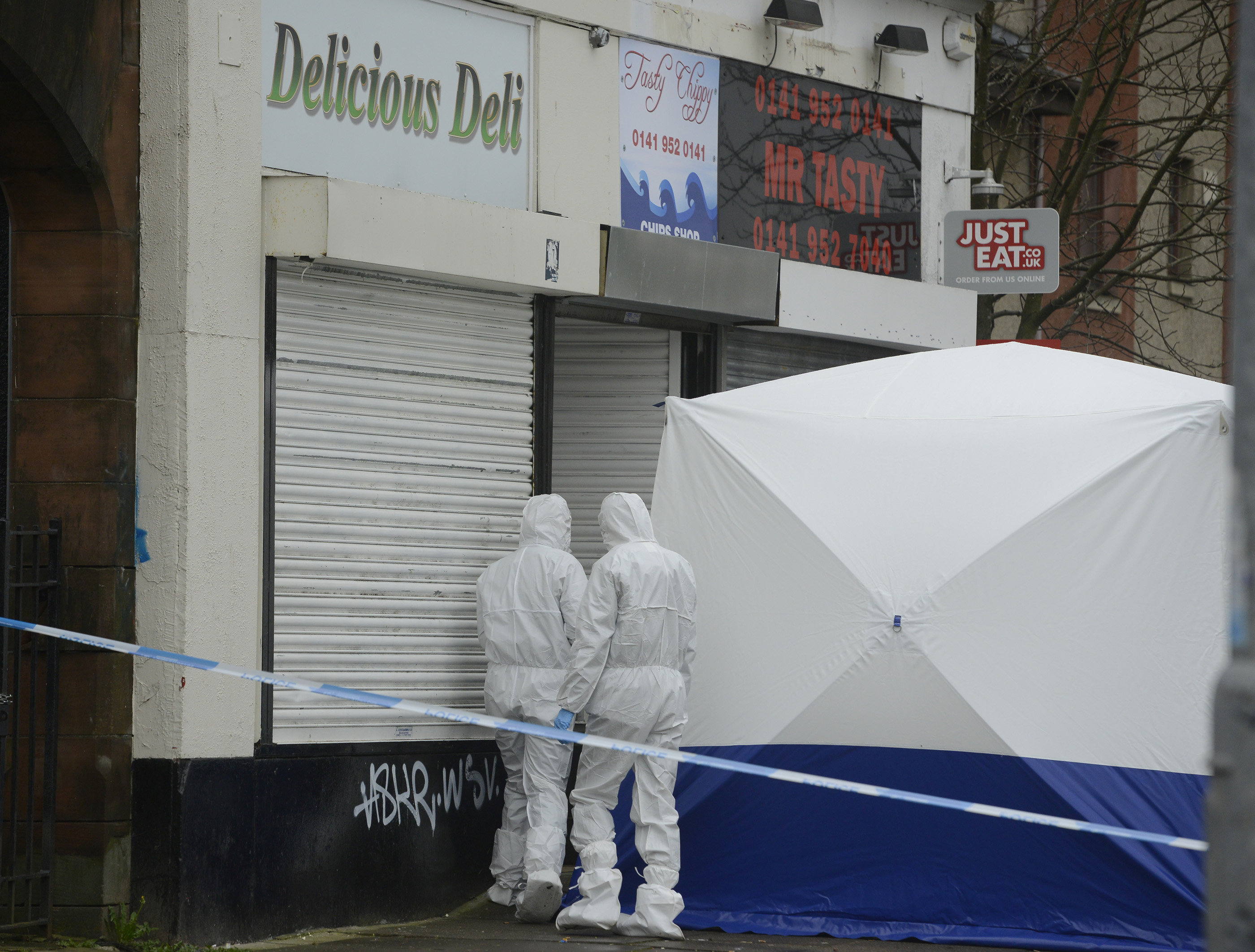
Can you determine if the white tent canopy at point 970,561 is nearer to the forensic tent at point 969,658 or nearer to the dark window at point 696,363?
the forensic tent at point 969,658

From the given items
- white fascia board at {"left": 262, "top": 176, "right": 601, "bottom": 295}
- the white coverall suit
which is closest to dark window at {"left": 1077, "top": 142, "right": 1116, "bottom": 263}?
white fascia board at {"left": 262, "top": 176, "right": 601, "bottom": 295}

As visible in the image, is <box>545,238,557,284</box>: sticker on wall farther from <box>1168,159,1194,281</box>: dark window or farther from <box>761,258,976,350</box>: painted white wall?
<box>1168,159,1194,281</box>: dark window

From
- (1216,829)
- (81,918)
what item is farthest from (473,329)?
Answer: (1216,829)

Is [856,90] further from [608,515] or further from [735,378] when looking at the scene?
[608,515]

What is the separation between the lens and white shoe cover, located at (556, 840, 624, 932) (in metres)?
8.10

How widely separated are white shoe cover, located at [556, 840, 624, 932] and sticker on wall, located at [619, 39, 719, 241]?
3.54m

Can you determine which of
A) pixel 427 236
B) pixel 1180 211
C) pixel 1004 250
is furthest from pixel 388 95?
pixel 1180 211

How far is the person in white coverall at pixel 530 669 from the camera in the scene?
8.56 meters

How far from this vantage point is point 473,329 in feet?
29.9

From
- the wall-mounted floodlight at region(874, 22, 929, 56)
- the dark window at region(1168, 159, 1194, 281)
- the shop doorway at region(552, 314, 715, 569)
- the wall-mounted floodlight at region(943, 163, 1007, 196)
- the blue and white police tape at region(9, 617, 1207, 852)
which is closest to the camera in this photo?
the blue and white police tape at region(9, 617, 1207, 852)

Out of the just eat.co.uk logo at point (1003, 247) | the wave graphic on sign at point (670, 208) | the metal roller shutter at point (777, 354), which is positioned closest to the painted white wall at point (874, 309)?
the metal roller shutter at point (777, 354)

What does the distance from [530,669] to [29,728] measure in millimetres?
2328

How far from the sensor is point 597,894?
813 cm

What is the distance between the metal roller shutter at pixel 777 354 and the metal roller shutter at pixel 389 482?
185 cm
